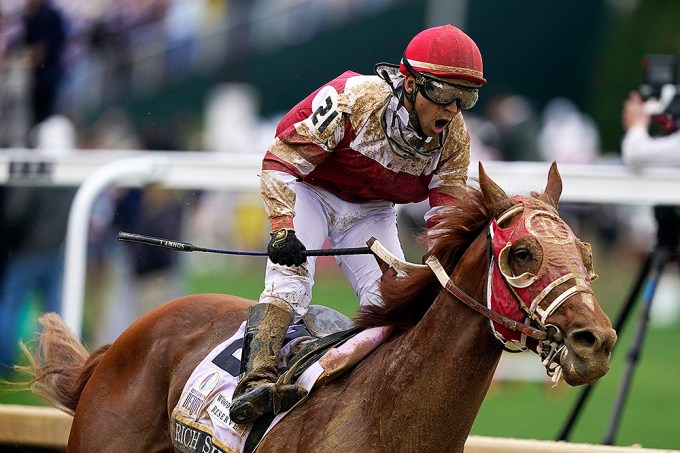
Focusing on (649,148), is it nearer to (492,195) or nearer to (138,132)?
(492,195)

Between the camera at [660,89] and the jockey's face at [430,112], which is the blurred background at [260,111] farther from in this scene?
the jockey's face at [430,112]

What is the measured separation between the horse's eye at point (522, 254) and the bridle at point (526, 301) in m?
0.03

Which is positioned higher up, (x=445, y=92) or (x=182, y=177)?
(x=445, y=92)

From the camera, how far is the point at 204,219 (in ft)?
63.1

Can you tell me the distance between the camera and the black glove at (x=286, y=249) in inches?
173

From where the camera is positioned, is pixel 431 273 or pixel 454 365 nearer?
pixel 454 365

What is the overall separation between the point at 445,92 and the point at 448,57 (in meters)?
0.12

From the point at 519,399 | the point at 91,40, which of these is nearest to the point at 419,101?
the point at 519,399

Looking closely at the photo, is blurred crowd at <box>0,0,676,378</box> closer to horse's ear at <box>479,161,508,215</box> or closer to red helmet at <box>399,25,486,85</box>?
red helmet at <box>399,25,486,85</box>

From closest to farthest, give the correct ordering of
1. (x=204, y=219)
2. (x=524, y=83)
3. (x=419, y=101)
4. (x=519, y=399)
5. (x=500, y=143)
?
(x=419, y=101) → (x=519, y=399) → (x=500, y=143) → (x=204, y=219) → (x=524, y=83)

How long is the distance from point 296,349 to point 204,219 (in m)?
14.8

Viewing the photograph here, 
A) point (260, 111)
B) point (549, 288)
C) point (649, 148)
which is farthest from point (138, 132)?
point (549, 288)

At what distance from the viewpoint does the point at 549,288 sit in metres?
3.64

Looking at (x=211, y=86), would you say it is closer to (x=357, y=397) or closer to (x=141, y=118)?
(x=141, y=118)
